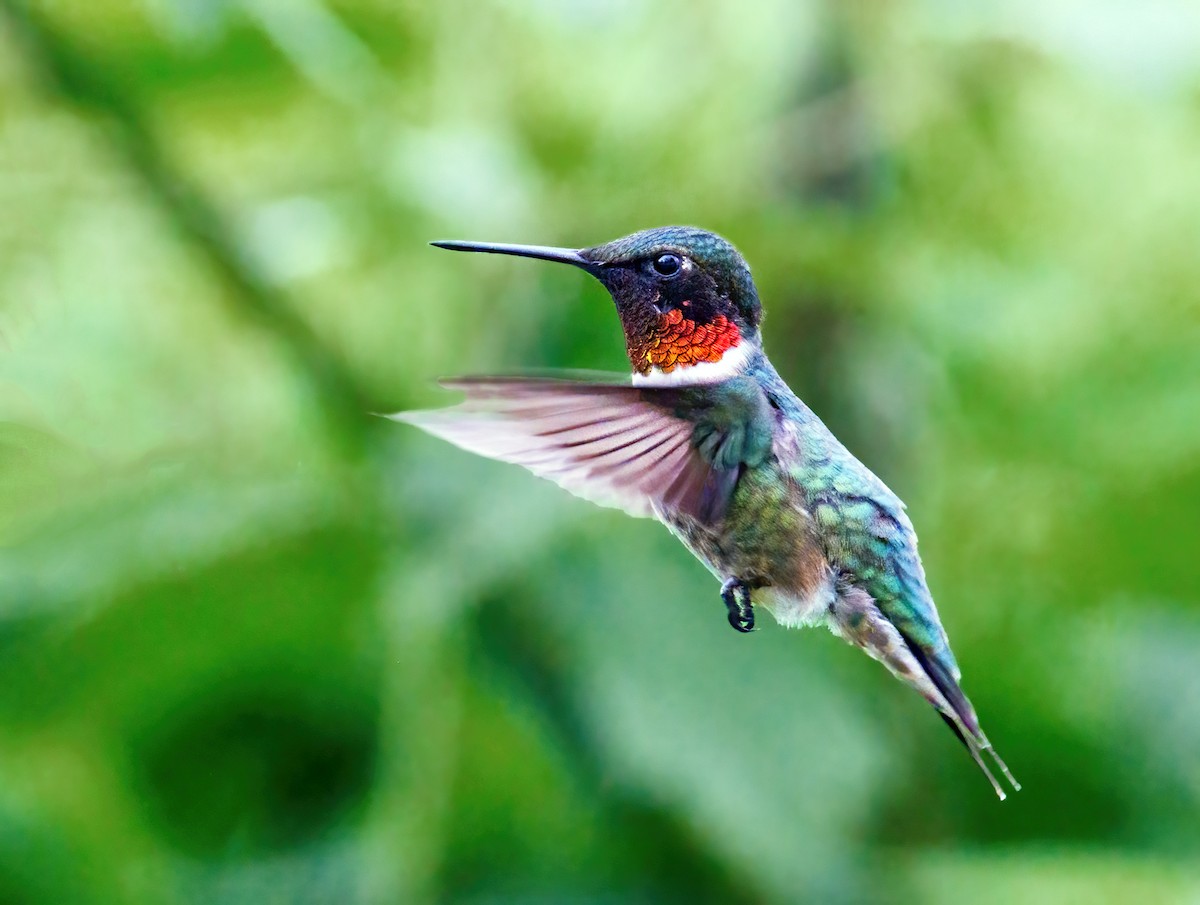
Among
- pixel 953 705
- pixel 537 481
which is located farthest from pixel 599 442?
pixel 537 481

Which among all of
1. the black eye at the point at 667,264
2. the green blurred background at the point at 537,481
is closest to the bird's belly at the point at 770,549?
the black eye at the point at 667,264

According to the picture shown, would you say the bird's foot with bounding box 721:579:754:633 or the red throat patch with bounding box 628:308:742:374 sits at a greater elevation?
the red throat patch with bounding box 628:308:742:374

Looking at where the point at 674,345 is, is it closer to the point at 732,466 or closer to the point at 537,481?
the point at 732,466

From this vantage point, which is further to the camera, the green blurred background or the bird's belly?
the green blurred background

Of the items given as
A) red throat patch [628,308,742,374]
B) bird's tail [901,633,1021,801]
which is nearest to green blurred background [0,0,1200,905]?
red throat patch [628,308,742,374]

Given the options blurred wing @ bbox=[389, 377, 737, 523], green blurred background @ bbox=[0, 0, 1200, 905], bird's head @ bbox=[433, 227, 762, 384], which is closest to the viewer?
blurred wing @ bbox=[389, 377, 737, 523]

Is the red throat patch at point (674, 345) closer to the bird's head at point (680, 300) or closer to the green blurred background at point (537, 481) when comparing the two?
the bird's head at point (680, 300)

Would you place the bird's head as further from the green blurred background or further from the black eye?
the green blurred background

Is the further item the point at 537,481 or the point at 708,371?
the point at 537,481
